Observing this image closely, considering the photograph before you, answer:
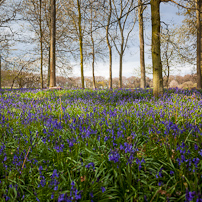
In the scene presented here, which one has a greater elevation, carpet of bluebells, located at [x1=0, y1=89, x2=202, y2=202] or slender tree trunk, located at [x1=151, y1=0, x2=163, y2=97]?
slender tree trunk, located at [x1=151, y1=0, x2=163, y2=97]

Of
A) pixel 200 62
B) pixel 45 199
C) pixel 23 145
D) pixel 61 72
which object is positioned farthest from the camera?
pixel 61 72

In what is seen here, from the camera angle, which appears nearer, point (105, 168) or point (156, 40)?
point (105, 168)

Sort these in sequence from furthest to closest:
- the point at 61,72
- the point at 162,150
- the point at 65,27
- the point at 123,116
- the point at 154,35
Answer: the point at 61,72
the point at 65,27
the point at 154,35
the point at 123,116
the point at 162,150

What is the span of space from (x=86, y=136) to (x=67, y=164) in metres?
0.53

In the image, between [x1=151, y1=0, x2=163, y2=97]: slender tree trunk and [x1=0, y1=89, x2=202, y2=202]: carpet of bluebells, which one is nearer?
[x1=0, y1=89, x2=202, y2=202]: carpet of bluebells

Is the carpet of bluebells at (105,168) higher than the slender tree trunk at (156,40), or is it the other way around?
the slender tree trunk at (156,40)

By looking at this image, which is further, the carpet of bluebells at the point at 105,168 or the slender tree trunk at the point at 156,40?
the slender tree trunk at the point at 156,40

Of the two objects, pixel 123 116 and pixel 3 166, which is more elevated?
pixel 123 116

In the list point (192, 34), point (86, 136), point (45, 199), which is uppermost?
point (192, 34)

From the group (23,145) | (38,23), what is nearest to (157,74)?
(23,145)

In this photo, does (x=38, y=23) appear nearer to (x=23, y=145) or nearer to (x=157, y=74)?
(x=157, y=74)

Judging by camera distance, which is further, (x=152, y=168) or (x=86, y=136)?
(x=86, y=136)

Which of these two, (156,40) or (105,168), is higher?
(156,40)

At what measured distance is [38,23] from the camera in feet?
57.1
